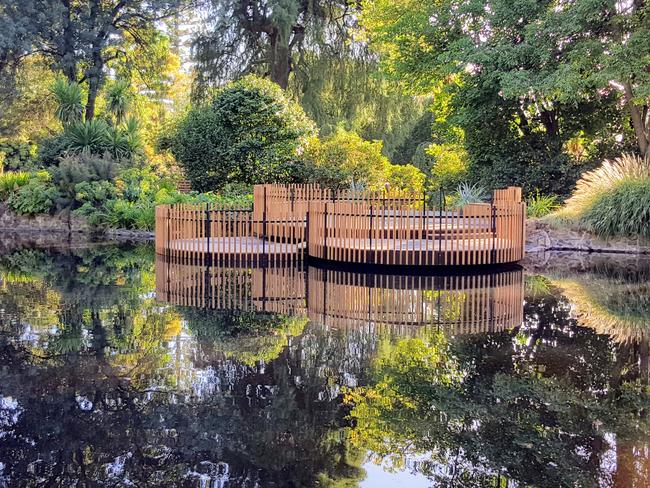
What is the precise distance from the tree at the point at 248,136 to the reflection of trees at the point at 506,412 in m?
15.2

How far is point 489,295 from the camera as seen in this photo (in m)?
9.84

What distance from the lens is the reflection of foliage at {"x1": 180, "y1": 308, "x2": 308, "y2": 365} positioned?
6355 millimetres

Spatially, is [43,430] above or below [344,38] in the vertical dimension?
below

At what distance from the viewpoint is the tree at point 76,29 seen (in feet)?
97.6

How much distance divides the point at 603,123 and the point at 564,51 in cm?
391

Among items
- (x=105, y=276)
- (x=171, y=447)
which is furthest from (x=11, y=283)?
(x=171, y=447)

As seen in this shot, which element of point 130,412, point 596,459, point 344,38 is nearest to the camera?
point 596,459

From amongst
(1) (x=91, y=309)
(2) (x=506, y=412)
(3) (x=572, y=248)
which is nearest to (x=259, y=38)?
(3) (x=572, y=248)

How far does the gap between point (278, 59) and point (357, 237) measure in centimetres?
1616

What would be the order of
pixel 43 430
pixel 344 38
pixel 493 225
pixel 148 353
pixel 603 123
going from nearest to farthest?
pixel 43 430, pixel 148 353, pixel 493 225, pixel 603 123, pixel 344 38

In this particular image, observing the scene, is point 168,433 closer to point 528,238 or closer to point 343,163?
point 528,238

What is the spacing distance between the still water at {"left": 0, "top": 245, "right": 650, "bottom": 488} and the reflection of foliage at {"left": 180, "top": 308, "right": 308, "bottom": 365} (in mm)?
39

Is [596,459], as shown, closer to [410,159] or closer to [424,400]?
[424,400]

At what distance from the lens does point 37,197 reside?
2230 cm
